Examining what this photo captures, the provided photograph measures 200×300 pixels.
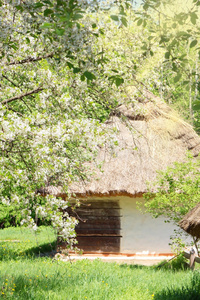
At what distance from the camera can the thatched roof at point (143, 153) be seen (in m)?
11.1

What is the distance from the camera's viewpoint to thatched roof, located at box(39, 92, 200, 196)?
36.3 feet

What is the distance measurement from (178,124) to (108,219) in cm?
393

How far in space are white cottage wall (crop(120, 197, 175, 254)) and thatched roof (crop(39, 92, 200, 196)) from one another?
0.83m

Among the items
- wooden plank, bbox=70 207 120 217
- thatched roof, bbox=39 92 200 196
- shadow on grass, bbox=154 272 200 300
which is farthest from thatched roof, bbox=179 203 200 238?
wooden plank, bbox=70 207 120 217

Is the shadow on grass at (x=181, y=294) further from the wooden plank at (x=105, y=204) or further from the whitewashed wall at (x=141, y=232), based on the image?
the wooden plank at (x=105, y=204)

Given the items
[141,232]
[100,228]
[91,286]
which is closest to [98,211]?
[100,228]

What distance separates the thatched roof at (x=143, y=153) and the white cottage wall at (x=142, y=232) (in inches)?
32.6

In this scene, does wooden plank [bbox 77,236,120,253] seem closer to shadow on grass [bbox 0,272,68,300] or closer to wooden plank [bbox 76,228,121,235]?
wooden plank [bbox 76,228,121,235]

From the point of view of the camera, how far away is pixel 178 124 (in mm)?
13383

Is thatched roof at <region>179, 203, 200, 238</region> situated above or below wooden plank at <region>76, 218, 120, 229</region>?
above

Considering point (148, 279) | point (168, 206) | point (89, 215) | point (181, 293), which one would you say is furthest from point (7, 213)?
Answer: point (181, 293)

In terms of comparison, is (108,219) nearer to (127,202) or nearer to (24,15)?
(127,202)

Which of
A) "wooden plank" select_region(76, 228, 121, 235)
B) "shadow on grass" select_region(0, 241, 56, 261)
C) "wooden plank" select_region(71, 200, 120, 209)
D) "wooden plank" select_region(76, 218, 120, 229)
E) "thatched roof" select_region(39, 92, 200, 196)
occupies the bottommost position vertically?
"shadow on grass" select_region(0, 241, 56, 261)

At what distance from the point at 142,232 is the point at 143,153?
2.31m
